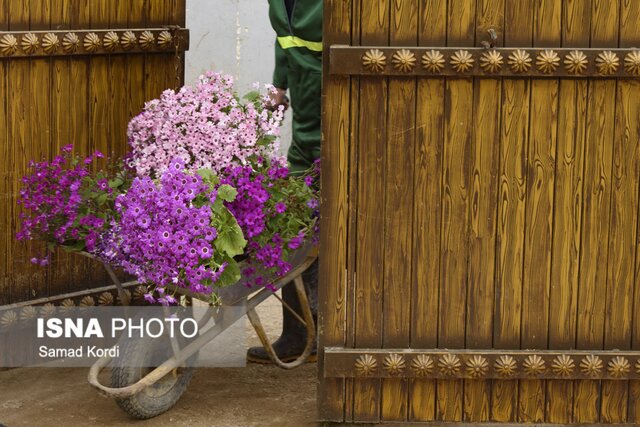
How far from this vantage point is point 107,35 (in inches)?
215

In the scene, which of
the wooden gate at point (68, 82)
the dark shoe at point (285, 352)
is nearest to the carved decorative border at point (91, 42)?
the wooden gate at point (68, 82)

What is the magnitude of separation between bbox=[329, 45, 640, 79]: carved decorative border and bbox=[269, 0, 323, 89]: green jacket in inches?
43.1

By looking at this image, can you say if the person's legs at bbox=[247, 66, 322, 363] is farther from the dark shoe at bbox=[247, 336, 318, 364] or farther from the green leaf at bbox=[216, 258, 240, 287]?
the green leaf at bbox=[216, 258, 240, 287]

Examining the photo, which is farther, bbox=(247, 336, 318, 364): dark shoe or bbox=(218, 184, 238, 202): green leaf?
bbox=(247, 336, 318, 364): dark shoe

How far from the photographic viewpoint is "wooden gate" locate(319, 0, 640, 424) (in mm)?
4422

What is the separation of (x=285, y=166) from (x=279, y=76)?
0.95 metres

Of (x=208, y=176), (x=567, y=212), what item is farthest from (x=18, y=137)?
(x=567, y=212)

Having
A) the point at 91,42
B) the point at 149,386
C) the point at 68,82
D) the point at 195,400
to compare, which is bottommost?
the point at 195,400

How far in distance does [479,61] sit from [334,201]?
0.67 meters

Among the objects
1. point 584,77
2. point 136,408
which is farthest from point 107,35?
point 584,77

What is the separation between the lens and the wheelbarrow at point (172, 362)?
4.68 metres

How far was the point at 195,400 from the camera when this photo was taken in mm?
5148

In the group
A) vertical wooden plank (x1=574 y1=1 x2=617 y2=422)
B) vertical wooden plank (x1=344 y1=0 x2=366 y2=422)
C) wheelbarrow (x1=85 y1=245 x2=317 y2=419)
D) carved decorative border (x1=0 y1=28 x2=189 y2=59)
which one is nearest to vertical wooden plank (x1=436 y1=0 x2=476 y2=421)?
vertical wooden plank (x1=344 y1=0 x2=366 y2=422)

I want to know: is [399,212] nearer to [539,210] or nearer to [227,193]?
[539,210]
